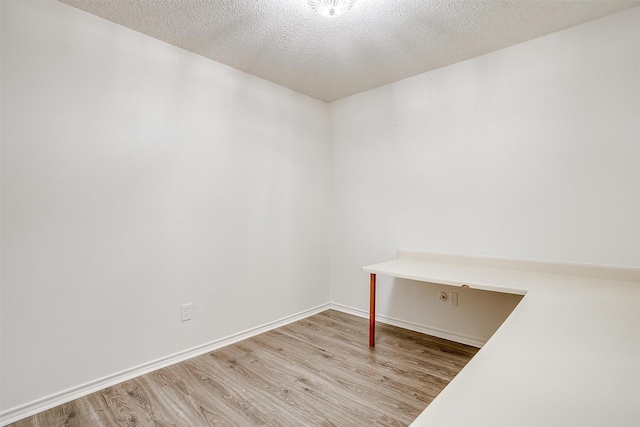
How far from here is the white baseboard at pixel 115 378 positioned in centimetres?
160

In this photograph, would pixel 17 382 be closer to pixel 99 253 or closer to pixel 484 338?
pixel 99 253

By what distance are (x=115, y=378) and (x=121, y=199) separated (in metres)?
1.13

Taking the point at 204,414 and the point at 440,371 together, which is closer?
the point at 204,414

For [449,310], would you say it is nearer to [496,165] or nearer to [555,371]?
[496,165]

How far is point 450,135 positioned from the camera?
2.55 meters

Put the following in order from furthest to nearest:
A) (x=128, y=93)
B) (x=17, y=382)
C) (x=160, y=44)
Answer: (x=160, y=44)
(x=128, y=93)
(x=17, y=382)

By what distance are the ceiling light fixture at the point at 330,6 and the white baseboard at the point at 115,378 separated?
7.90 feet

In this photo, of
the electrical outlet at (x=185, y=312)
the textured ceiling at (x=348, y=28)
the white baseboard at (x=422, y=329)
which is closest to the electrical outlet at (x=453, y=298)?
the white baseboard at (x=422, y=329)

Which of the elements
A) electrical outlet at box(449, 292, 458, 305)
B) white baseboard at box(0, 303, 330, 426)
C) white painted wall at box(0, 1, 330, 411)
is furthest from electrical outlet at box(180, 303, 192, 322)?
electrical outlet at box(449, 292, 458, 305)

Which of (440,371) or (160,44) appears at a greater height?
(160,44)

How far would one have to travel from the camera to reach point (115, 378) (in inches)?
75.2

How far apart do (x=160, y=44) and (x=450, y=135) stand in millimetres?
2319

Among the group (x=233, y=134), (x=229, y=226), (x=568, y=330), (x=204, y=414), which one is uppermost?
(x=233, y=134)

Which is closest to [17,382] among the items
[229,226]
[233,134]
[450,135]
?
[229,226]
